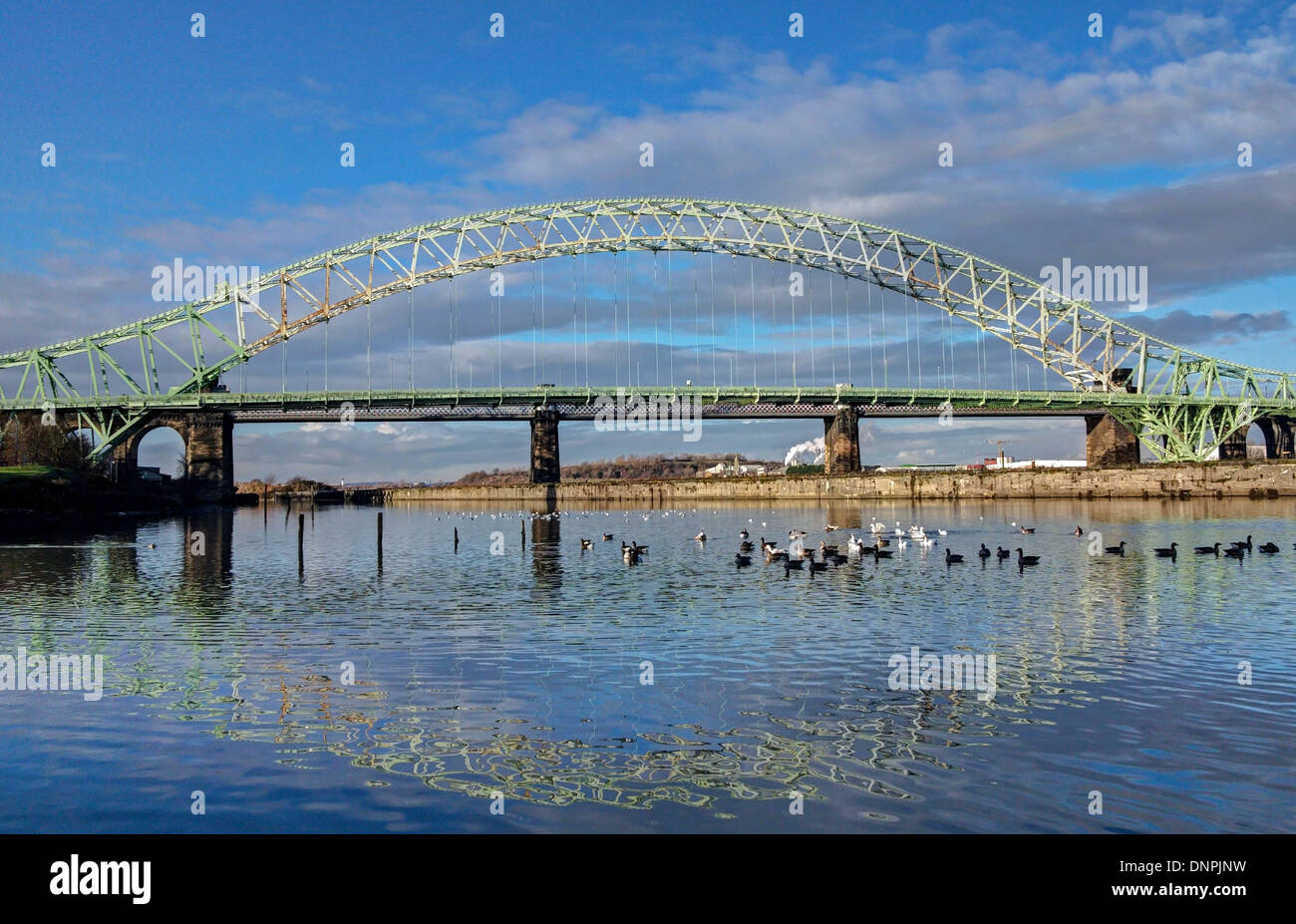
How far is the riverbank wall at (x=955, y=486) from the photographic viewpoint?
9488 centimetres

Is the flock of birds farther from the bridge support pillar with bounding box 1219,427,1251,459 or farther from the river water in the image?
the bridge support pillar with bounding box 1219,427,1251,459

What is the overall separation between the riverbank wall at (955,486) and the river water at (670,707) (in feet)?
222

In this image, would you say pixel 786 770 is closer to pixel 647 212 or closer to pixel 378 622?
pixel 378 622

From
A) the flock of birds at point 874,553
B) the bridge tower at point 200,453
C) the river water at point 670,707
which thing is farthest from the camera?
the bridge tower at point 200,453

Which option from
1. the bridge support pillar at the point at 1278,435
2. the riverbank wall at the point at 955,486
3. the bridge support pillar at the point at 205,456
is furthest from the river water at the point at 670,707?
the bridge support pillar at the point at 1278,435

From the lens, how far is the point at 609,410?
13338 cm

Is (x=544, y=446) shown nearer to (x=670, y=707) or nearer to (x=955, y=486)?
(x=955, y=486)

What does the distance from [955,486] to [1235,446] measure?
50822 mm

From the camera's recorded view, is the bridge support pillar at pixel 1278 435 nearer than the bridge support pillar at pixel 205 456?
No

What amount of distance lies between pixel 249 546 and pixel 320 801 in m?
50.9

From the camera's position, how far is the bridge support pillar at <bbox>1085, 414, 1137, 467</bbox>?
131750 mm

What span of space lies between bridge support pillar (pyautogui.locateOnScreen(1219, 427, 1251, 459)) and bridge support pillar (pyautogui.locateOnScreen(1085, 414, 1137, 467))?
13049 millimetres

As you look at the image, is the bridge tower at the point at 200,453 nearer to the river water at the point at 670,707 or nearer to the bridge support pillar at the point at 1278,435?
the river water at the point at 670,707

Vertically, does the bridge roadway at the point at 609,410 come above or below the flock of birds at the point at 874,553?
above
